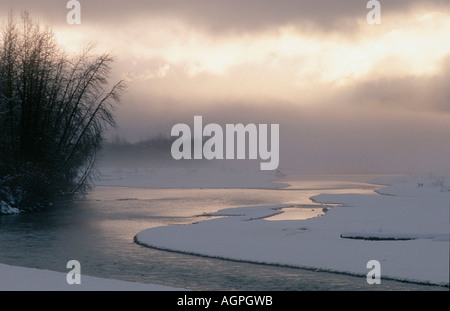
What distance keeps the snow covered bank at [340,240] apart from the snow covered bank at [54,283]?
16.5 feet

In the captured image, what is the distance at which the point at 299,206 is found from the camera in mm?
33719

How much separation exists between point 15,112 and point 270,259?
1074 inches

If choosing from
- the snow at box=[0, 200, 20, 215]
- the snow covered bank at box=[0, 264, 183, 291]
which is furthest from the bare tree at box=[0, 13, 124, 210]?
the snow covered bank at box=[0, 264, 183, 291]

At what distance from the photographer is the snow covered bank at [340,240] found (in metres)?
15.2

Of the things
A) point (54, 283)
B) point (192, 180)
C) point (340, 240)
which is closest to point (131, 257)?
point (54, 283)

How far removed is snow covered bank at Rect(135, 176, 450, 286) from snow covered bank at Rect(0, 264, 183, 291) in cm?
503

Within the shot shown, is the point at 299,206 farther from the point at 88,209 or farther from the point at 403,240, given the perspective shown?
the point at 403,240

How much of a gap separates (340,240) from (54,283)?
9.96 m

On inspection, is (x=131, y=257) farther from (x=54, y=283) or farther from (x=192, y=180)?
(x=192, y=180)

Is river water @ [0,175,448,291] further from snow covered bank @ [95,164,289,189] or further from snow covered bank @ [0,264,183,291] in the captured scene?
snow covered bank @ [95,164,289,189]

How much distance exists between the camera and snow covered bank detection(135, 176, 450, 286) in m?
15.2

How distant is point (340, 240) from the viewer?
18.5 metres

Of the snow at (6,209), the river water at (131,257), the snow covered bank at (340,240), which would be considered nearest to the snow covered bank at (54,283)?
the river water at (131,257)
